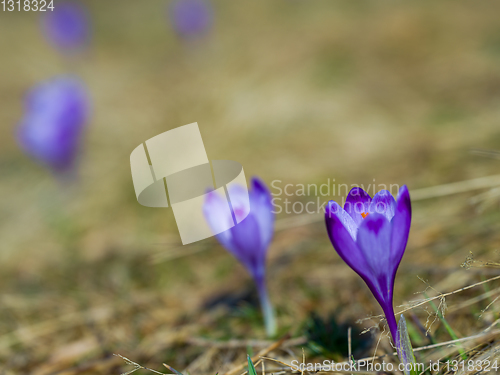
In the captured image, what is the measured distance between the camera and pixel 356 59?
15.4ft

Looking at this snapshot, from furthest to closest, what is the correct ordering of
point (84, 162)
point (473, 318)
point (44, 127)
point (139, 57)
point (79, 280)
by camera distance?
point (139, 57)
point (84, 162)
point (44, 127)
point (79, 280)
point (473, 318)

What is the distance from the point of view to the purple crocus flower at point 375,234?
100 centimetres

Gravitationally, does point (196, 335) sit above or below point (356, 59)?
below

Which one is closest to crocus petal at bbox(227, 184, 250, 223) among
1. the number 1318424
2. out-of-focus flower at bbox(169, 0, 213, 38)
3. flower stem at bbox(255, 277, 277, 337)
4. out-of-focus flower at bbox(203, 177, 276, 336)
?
out-of-focus flower at bbox(203, 177, 276, 336)

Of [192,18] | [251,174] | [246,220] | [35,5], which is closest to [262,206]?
[246,220]

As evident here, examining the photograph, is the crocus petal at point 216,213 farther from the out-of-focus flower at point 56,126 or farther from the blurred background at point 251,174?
the out-of-focus flower at point 56,126

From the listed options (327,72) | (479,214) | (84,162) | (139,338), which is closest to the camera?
(139,338)

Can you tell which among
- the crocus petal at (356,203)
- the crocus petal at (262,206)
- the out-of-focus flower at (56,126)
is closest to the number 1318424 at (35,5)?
the out-of-focus flower at (56,126)

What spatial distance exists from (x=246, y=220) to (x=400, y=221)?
1.84ft

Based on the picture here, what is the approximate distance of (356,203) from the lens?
1.09 m

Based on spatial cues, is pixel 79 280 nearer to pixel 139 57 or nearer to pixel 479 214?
pixel 479 214

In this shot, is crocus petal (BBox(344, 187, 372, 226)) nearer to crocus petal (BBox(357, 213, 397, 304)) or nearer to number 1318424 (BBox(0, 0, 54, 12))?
crocus petal (BBox(357, 213, 397, 304))

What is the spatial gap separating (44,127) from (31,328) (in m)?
1.92

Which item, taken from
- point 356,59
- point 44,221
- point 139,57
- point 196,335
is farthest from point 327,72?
point 139,57
